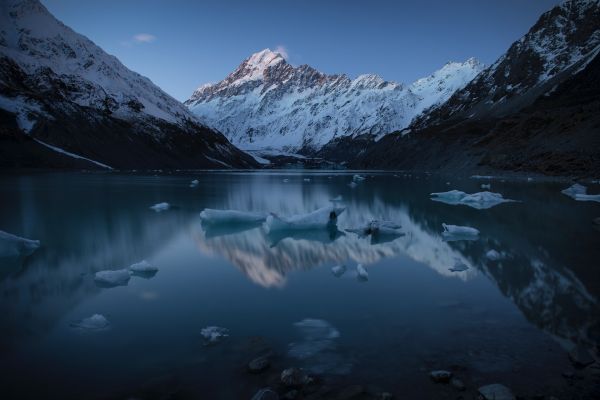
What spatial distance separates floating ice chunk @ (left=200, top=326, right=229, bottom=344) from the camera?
24.1 feet

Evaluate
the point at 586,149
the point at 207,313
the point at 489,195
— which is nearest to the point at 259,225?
the point at 207,313

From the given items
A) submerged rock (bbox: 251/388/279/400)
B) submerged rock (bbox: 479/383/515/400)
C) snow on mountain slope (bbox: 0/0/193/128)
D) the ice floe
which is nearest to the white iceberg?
submerged rock (bbox: 251/388/279/400)

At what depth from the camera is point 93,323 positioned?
8.08 meters

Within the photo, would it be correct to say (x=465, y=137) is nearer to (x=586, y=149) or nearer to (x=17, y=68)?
(x=586, y=149)

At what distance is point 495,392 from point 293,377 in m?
2.64

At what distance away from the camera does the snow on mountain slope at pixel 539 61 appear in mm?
122750

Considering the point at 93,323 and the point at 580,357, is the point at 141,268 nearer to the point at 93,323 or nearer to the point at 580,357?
the point at 93,323

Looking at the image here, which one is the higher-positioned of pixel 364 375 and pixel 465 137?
pixel 465 137

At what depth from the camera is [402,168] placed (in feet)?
440

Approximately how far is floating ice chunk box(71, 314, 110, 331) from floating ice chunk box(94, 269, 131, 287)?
8.81 ft

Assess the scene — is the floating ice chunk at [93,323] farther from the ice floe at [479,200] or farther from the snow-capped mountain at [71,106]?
the snow-capped mountain at [71,106]

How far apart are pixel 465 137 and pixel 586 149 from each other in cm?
5473

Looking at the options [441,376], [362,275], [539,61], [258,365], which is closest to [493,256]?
[362,275]

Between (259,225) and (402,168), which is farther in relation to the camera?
(402,168)
